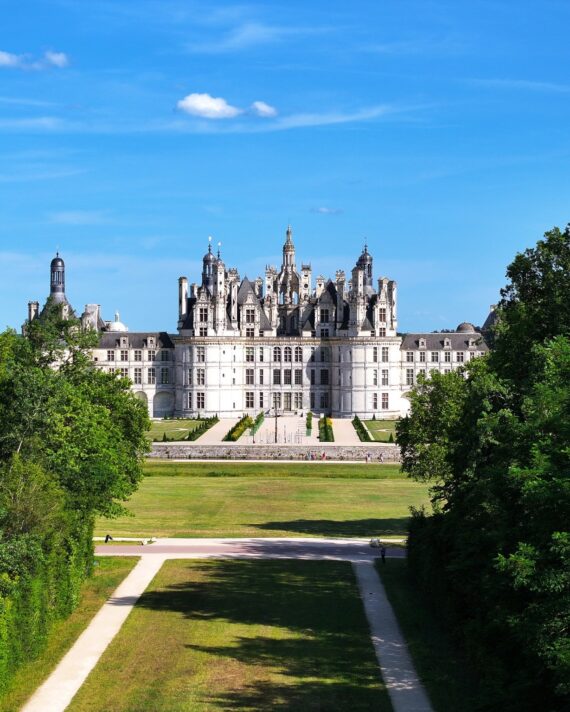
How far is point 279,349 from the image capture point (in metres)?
108

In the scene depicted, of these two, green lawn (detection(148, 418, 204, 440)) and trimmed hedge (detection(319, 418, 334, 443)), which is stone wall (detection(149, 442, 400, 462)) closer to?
trimmed hedge (detection(319, 418, 334, 443))

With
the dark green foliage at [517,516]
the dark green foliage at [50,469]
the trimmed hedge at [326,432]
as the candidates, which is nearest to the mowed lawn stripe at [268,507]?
the dark green foliage at [50,469]

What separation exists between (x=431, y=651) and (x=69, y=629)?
10.0m

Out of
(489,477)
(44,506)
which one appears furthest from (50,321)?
(489,477)

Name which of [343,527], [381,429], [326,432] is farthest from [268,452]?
[343,527]

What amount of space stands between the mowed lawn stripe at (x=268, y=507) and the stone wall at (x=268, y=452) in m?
7.90

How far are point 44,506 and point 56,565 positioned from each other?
1822 mm

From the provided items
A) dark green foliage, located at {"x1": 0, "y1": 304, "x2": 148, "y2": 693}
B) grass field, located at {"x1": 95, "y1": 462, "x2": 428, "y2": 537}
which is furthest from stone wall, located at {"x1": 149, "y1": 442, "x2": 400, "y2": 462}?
dark green foliage, located at {"x1": 0, "y1": 304, "x2": 148, "y2": 693}

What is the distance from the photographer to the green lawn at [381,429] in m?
83.2

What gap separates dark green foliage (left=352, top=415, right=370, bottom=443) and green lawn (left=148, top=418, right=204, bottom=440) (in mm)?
13761

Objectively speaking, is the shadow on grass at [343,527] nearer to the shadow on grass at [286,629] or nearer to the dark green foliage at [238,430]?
the shadow on grass at [286,629]

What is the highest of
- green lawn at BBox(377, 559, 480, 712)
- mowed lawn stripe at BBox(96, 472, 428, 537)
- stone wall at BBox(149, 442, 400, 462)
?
stone wall at BBox(149, 442, 400, 462)

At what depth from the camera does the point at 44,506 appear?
30391 mm

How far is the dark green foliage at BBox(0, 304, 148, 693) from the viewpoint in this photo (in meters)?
27.2
